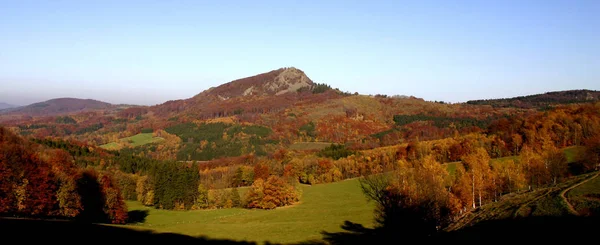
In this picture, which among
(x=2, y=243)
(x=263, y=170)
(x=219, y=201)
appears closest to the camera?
(x=2, y=243)

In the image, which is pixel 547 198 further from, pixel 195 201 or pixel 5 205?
pixel 195 201

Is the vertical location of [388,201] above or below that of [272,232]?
above

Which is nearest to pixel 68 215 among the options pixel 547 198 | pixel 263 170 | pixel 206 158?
pixel 547 198

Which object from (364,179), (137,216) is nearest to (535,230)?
(364,179)

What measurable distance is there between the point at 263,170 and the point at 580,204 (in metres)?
98.1

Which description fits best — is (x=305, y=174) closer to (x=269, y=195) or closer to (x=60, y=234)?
(x=269, y=195)

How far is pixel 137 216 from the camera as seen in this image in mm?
77812

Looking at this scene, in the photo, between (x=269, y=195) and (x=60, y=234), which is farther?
(x=269, y=195)

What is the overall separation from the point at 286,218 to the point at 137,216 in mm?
33578

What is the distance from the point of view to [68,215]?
55156 mm

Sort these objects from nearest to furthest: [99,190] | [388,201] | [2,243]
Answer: [2,243]
[388,201]
[99,190]

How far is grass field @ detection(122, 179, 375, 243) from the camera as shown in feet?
150

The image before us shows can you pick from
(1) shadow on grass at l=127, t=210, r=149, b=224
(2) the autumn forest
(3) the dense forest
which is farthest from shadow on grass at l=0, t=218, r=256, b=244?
(1) shadow on grass at l=127, t=210, r=149, b=224

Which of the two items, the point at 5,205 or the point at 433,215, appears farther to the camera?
the point at 5,205
